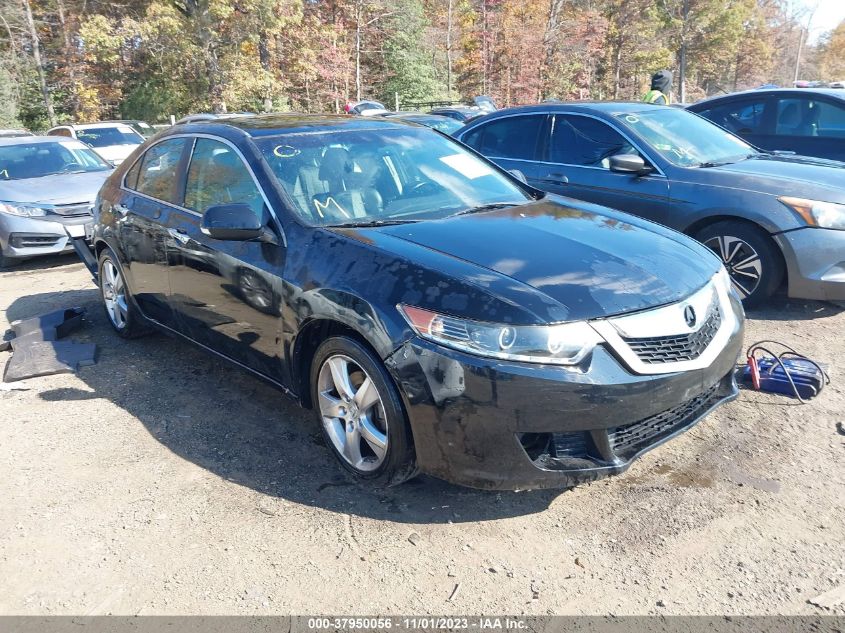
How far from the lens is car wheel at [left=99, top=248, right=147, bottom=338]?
16.5ft

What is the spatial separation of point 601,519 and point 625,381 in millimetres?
680

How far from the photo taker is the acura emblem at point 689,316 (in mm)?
2850

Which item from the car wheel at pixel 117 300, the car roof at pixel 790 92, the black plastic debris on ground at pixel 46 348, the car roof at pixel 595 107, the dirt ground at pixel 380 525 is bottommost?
the black plastic debris on ground at pixel 46 348

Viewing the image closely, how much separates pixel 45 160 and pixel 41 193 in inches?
46.4

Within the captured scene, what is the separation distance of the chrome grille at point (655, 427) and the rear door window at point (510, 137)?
13.0 feet

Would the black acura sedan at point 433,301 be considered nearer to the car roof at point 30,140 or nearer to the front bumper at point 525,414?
the front bumper at point 525,414

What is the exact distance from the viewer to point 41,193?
8438 millimetres

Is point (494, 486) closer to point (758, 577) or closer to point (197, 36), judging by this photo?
point (758, 577)

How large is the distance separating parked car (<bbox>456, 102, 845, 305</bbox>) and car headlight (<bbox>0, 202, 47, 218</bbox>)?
17.6ft

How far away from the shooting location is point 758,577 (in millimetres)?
2516

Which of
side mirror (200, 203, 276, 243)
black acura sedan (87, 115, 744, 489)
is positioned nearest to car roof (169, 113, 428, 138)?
black acura sedan (87, 115, 744, 489)

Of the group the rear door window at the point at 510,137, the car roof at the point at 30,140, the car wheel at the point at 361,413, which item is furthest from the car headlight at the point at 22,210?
the car wheel at the point at 361,413

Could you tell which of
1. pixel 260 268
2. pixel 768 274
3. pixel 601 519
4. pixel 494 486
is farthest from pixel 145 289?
pixel 768 274

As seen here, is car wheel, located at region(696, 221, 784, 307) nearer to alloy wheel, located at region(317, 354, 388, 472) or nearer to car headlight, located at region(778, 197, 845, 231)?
car headlight, located at region(778, 197, 845, 231)
